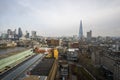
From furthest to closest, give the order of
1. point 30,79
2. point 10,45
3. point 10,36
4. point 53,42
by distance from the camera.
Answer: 1. point 10,36
2. point 53,42
3. point 10,45
4. point 30,79

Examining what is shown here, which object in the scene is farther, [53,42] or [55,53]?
[53,42]

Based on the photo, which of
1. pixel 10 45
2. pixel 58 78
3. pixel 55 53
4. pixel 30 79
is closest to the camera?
pixel 30 79

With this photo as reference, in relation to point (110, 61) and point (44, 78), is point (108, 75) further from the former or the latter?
point (44, 78)

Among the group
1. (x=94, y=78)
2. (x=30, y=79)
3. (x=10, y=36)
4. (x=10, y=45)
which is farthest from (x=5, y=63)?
(x=10, y=36)

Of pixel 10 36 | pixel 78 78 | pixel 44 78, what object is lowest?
pixel 78 78

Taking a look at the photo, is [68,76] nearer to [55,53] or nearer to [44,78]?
[44,78]

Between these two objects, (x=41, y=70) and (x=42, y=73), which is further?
(x=41, y=70)

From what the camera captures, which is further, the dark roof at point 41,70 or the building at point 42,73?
the dark roof at point 41,70

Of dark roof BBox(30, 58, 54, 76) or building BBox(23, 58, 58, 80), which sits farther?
dark roof BBox(30, 58, 54, 76)

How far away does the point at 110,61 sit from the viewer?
13711 mm

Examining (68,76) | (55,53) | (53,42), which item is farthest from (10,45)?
(68,76)

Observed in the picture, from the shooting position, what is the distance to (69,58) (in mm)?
19625

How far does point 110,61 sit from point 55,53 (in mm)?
7414

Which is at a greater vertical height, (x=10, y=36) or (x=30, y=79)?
(x=10, y=36)
